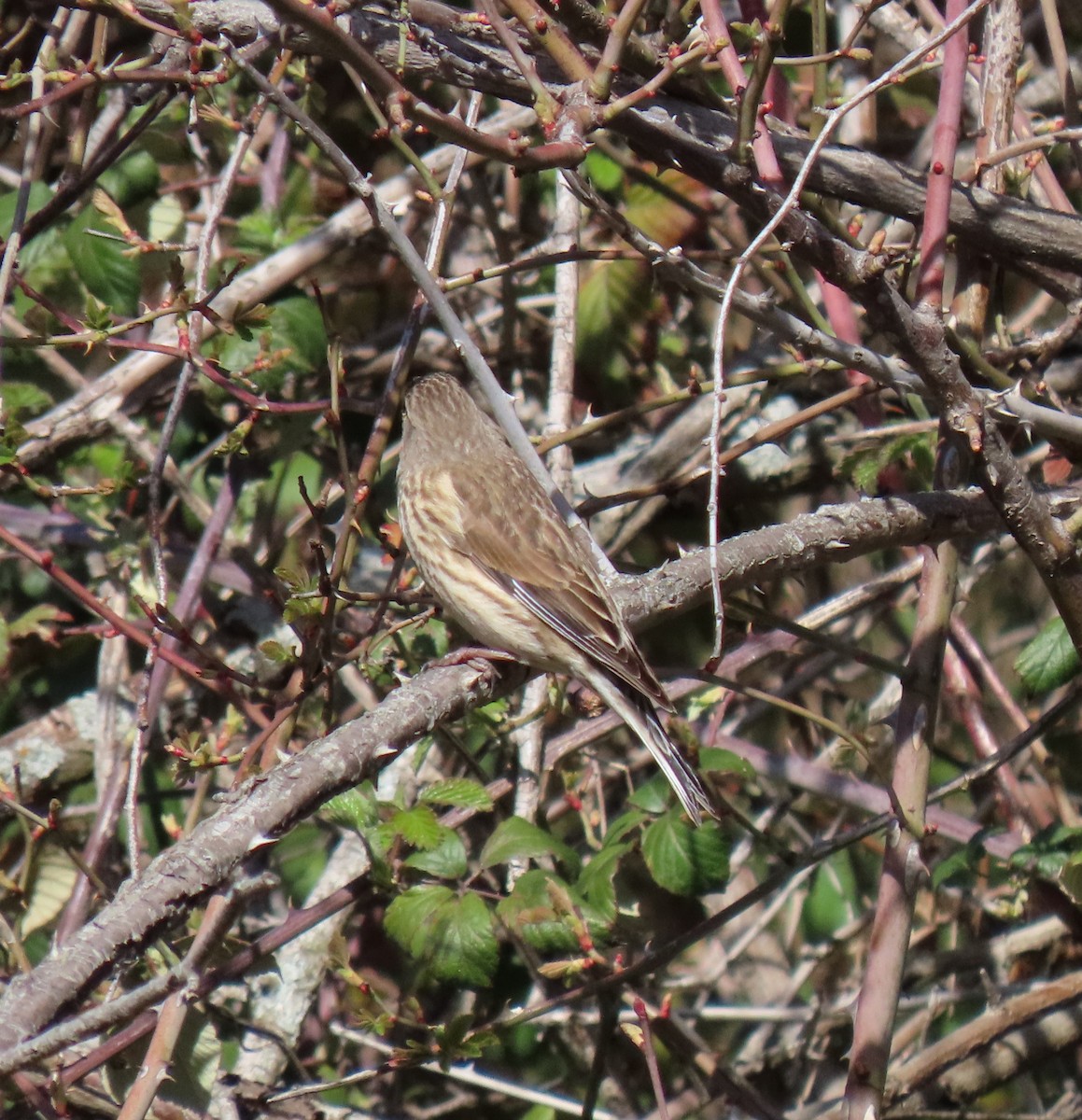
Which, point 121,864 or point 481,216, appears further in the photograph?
point 481,216

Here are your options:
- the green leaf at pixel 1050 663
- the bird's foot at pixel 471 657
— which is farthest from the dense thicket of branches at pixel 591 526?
the bird's foot at pixel 471 657

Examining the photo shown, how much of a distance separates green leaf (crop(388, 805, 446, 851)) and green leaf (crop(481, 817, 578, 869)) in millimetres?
126

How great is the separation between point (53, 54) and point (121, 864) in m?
2.35

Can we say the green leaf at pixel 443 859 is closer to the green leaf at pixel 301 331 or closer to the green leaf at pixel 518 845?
the green leaf at pixel 518 845

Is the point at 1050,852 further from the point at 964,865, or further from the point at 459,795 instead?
the point at 459,795

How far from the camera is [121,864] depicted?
417 centimetres

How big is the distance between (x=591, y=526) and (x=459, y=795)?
1.50m

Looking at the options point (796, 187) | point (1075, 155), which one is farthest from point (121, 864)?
point (1075, 155)

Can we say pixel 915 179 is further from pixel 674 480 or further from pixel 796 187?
pixel 796 187

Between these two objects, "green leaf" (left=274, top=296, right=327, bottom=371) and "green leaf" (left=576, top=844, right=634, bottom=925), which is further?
"green leaf" (left=274, top=296, right=327, bottom=371)

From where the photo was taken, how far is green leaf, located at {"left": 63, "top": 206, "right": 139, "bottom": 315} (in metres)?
3.72

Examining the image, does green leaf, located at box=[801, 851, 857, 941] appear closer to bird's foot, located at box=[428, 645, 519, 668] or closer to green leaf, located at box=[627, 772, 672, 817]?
green leaf, located at box=[627, 772, 672, 817]

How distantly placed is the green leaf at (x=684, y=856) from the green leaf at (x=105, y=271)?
6.65ft

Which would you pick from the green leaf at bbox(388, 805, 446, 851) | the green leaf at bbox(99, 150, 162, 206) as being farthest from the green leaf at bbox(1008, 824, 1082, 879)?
the green leaf at bbox(99, 150, 162, 206)
